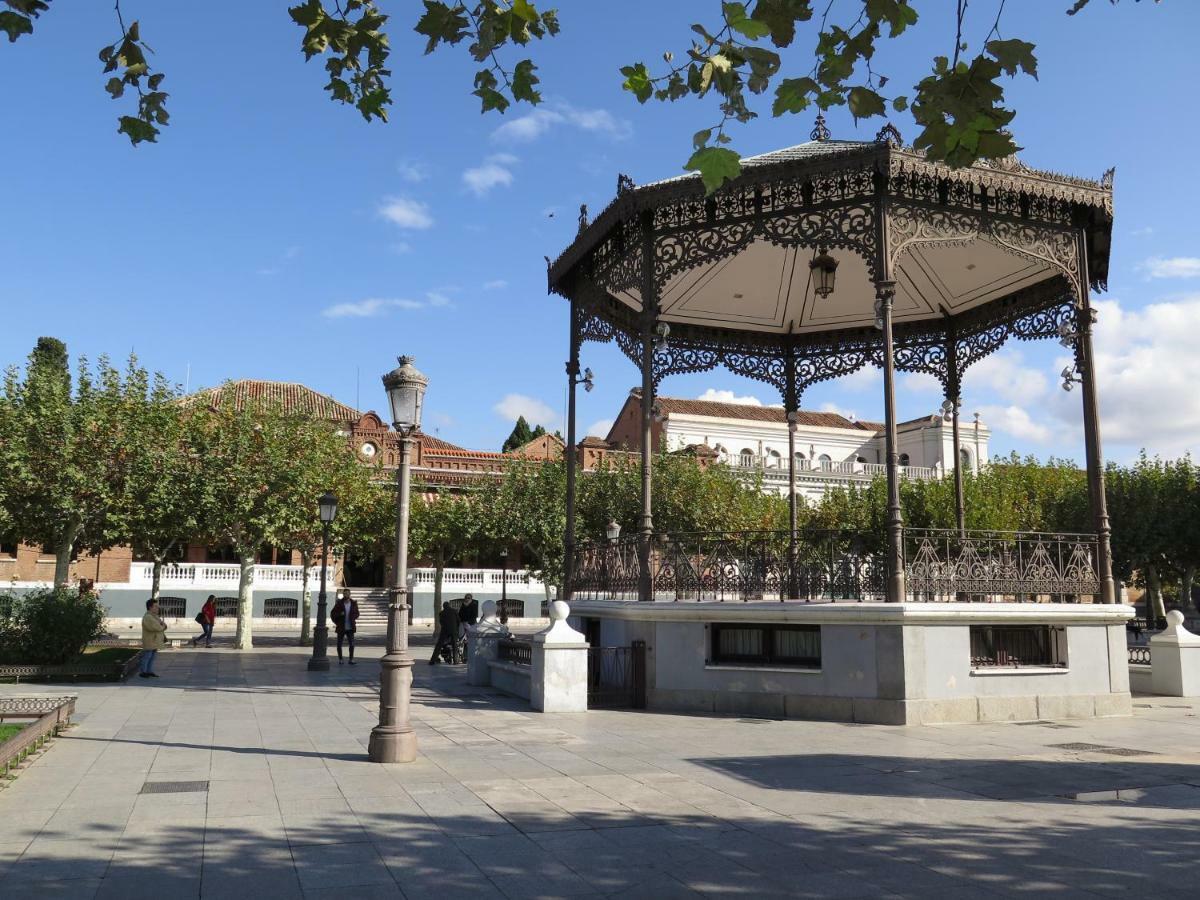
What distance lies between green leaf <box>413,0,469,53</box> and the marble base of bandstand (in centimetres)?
879

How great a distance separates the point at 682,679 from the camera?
498 inches

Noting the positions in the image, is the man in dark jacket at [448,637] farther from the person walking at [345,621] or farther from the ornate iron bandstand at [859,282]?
the ornate iron bandstand at [859,282]

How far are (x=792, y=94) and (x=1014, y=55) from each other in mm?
953

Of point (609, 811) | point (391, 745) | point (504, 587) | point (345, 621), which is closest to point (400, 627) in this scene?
point (391, 745)

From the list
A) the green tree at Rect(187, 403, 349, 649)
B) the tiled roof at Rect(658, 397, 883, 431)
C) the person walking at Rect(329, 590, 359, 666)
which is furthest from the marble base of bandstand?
the tiled roof at Rect(658, 397, 883, 431)

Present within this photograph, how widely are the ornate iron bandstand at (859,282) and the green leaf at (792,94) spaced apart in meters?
7.63

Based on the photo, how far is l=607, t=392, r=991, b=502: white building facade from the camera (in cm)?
5244

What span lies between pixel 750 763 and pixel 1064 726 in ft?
16.6

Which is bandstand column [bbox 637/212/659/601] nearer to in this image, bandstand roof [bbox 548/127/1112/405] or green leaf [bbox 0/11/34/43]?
bandstand roof [bbox 548/127/1112/405]

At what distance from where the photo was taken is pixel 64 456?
2362 cm

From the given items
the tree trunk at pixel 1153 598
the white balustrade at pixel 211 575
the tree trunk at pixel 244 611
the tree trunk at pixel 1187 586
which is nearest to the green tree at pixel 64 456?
the tree trunk at pixel 244 611

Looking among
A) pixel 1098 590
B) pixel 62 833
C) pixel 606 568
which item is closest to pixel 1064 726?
pixel 1098 590

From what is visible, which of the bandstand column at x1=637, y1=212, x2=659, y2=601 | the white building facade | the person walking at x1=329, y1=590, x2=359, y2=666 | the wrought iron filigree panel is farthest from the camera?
the white building facade

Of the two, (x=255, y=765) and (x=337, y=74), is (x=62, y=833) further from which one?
(x=337, y=74)
